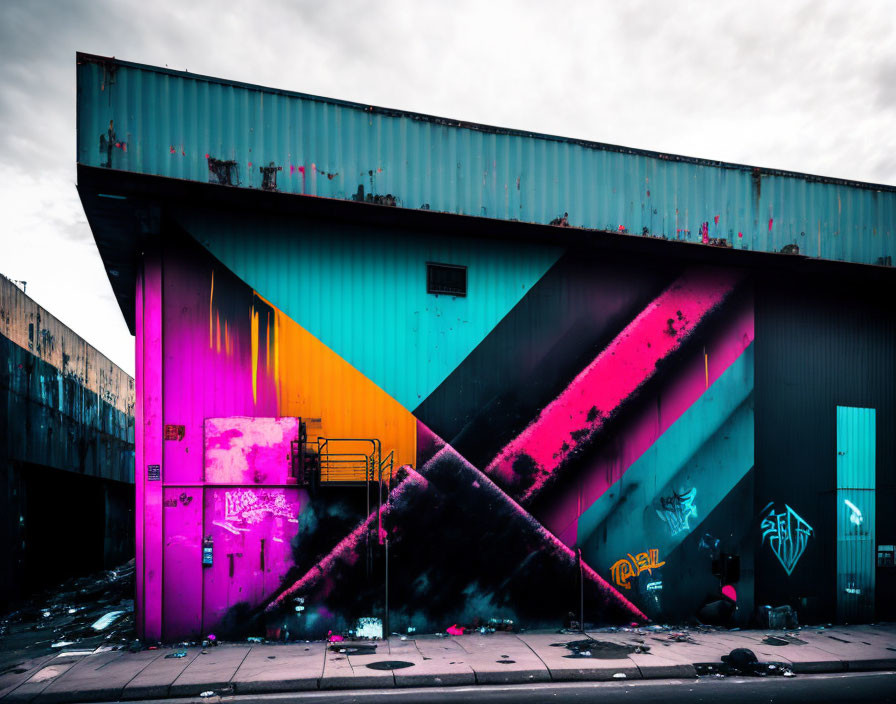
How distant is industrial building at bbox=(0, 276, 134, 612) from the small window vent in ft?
28.4

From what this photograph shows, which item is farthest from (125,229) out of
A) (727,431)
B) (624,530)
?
(727,431)

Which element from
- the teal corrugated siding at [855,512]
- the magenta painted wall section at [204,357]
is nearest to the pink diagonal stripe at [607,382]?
the teal corrugated siding at [855,512]

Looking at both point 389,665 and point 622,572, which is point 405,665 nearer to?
point 389,665

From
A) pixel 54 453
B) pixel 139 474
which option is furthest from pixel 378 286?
pixel 54 453

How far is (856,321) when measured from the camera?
555 inches

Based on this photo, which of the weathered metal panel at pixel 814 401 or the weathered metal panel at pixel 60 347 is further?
the weathered metal panel at pixel 60 347

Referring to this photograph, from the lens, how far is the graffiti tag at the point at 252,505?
35.2 ft

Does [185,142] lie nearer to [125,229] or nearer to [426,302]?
[125,229]

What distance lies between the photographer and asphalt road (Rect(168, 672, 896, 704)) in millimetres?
8086

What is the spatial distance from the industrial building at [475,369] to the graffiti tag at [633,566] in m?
0.05

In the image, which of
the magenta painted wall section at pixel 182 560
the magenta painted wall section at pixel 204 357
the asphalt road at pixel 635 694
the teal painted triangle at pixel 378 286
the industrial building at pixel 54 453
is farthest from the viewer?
the industrial building at pixel 54 453

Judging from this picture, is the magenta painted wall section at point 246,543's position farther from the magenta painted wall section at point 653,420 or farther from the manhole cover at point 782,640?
the manhole cover at point 782,640

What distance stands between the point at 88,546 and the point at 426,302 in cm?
1412

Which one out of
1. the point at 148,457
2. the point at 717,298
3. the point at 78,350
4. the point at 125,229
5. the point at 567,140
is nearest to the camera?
the point at 148,457
